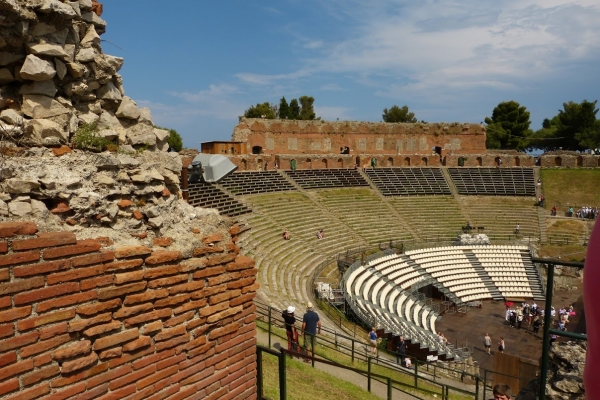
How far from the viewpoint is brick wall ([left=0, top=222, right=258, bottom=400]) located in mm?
2561

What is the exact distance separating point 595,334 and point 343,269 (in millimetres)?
18099

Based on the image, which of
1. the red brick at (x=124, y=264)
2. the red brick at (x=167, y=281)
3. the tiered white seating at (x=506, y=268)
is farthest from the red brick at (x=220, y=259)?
the tiered white seating at (x=506, y=268)

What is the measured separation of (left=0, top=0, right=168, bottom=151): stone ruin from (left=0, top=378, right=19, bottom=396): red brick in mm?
1644

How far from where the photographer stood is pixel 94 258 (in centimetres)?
288

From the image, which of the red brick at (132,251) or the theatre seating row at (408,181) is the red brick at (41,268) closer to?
the red brick at (132,251)

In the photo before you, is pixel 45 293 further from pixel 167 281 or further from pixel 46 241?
pixel 167 281

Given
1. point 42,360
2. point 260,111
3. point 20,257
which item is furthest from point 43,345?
point 260,111

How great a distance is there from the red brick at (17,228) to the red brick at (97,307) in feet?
1.96

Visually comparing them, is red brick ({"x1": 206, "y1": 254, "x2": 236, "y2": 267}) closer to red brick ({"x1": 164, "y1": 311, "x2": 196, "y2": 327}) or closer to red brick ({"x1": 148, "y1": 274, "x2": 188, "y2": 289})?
red brick ({"x1": 148, "y1": 274, "x2": 188, "y2": 289})

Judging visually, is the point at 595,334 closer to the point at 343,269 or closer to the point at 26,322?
the point at 26,322

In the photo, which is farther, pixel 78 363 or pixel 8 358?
pixel 78 363

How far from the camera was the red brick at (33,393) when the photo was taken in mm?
2531

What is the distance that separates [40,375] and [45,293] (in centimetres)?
51

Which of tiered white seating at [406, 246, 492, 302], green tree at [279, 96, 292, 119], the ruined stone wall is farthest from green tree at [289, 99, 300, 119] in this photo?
tiered white seating at [406, 246, 492, 302]
